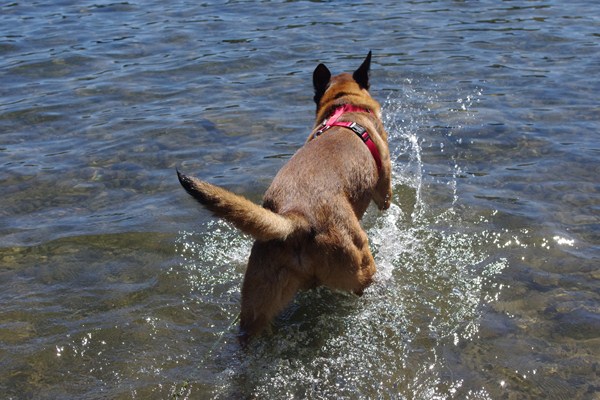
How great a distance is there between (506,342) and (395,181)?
280 centimetres

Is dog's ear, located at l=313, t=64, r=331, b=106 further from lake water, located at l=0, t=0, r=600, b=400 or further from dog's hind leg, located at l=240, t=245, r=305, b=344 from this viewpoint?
dog's hind leg, located at l=240, t=245, r=305, b=344

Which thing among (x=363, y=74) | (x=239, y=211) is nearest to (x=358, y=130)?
(x=363, y=74)

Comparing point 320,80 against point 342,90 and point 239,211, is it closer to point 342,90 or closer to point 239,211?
point 342,90

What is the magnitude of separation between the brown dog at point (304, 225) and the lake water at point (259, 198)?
1.34 ft

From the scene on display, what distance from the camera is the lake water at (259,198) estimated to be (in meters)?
4.45

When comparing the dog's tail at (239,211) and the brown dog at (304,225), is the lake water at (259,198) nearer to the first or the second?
the brown dog at (304,225)

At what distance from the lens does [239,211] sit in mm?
3656

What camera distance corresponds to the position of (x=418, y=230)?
6.20 m

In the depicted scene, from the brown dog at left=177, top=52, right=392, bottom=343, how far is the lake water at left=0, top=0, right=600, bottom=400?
41cm

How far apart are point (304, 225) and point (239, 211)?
677mm

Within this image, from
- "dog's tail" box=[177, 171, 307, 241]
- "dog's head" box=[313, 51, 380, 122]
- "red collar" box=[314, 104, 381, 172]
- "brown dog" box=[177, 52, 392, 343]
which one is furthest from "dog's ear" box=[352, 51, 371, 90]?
"dog's tail" box=[177, 171, 307, 241]

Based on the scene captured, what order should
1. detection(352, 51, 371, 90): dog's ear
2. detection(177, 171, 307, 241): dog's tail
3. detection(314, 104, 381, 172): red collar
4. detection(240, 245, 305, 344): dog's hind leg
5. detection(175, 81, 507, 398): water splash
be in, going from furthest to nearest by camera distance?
detection(352, 51, 371, 90): dog's ear
detection(314, 104, 381, 172): red collar
detection(175, 81, 507, 398): water splash
detection(240, 245, 305, 344): dog's hind leg
detection(177, 171, 307, 241): dog's tail

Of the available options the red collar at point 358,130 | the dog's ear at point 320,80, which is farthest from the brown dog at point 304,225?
the dog's ear at point 320,80

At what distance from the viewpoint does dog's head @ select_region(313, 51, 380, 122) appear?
6.43m
